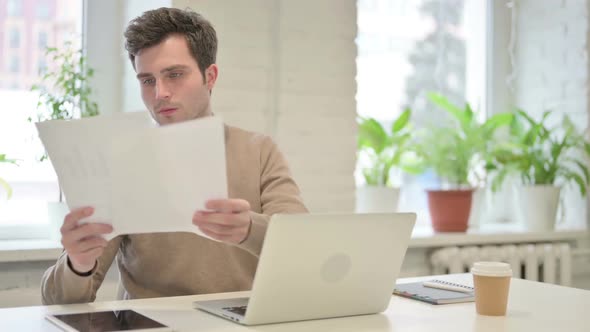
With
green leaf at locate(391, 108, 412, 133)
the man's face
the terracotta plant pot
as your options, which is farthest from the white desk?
green leaf at locate(391, 108, 412, 133)

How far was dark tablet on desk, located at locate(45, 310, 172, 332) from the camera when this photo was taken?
136cm

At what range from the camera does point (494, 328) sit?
56.2 inches

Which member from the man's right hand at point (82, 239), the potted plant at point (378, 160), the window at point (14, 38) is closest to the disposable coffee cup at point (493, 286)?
the man's right hand at point (82, 239)

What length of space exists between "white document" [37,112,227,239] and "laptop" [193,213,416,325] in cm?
16

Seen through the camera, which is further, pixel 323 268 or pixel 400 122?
pixel 400 122

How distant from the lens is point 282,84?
9.65 ft

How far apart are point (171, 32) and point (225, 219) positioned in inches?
25.7

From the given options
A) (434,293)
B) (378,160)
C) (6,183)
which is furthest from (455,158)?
(6,183)

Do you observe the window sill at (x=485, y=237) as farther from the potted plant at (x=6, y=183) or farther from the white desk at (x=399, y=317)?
the white desk at (x=399, y=317)

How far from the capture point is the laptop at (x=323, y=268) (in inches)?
54.2

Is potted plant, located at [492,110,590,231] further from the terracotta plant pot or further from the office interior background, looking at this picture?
the terracotta plant pot

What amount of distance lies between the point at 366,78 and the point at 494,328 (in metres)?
2.34

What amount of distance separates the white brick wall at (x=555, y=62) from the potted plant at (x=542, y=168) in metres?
0.12

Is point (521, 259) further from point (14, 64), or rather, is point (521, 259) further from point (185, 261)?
point (14, 64)
